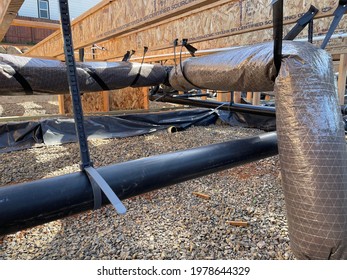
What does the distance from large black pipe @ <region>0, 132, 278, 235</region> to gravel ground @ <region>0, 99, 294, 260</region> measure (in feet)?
2.62

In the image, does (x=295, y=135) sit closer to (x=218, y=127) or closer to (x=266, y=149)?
(x=266, y=149)

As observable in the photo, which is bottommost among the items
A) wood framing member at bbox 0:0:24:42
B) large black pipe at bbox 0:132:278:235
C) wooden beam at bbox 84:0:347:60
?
large black pipe at bbox 0:132:278:235

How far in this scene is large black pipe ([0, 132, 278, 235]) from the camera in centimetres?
86

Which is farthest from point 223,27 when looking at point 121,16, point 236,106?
point 121,16

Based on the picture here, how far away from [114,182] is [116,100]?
6.91 metres

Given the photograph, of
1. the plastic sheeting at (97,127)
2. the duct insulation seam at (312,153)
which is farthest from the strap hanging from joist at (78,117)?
the plastic sheeting at (97,127)

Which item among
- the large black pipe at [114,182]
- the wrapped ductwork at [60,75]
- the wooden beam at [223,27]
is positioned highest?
the wooden beam at [223,27]

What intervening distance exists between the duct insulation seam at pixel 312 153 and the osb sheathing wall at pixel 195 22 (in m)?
1.44

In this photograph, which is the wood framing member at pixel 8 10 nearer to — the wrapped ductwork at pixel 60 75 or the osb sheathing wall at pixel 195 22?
the wrapped ductwork at pixel 60 75

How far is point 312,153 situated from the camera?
1038mm

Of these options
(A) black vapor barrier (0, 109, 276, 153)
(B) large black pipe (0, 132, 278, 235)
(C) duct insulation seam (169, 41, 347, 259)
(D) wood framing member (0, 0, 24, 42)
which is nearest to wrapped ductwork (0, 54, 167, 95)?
(D) wood framing member (0, 0, 24, 42)

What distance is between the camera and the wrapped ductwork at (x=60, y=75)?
7.18 feet

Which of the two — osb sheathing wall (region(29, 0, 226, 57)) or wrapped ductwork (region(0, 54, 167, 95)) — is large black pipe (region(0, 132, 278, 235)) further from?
wrapped ductwork (region(0, 54, 167, 95))

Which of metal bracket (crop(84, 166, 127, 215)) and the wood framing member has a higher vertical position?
the wood framing member
